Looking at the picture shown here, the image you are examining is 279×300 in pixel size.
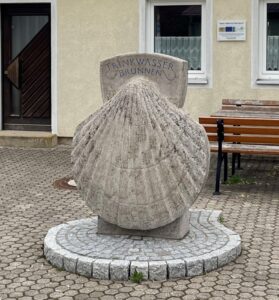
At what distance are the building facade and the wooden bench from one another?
2905 mm

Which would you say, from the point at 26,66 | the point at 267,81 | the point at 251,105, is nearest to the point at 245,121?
the point at 251,105

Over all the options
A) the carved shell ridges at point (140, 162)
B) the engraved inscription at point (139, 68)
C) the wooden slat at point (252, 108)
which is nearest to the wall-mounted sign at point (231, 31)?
the wooden slat at point (252, 108)

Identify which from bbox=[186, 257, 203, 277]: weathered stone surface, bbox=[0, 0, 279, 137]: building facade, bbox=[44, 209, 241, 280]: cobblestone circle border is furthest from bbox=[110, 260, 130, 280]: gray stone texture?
bbox=[0, 0, 279, 137]: building facade

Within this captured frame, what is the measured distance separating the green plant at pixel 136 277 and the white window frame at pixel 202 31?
6714 mm

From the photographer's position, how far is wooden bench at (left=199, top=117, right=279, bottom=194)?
8117mm

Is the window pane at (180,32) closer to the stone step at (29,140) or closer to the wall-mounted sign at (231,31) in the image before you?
the wall-mounted sign at (231,31)

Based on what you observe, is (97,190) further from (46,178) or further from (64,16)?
(64,16)

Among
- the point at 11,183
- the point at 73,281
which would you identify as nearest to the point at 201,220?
the point at 73,281

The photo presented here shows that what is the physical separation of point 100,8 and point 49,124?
2432 millimetres

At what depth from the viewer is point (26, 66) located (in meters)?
12.7

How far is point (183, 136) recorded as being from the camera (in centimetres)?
547

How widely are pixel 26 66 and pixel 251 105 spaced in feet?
15.1

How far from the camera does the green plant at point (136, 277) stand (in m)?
4.95

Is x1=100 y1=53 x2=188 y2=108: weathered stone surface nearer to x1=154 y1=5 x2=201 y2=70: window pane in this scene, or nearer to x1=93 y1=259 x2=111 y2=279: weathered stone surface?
x1=93 y1=259 x2=111 y2=279: weathered stone surface
